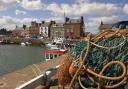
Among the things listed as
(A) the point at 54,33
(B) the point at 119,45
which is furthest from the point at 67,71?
(A) the point at 54,33

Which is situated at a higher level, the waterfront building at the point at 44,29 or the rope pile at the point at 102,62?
the rope pile at the point at 102,62

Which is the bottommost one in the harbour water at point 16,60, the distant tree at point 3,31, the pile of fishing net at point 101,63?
the distant tree at point 3,31

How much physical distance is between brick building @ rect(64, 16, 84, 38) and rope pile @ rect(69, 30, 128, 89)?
4734 inches

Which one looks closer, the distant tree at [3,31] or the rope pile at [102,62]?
the rope pile at [102,62]

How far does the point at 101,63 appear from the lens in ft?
15.7

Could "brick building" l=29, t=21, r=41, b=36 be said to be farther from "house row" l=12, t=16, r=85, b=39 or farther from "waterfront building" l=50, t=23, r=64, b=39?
"waterfront building" l=50, t=23, r=64, b=39

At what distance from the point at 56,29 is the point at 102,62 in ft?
447

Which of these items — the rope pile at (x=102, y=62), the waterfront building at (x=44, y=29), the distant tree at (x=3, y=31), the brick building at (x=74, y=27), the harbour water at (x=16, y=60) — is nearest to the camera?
the rope pile at (x=102, y=62)

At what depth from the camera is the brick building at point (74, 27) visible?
126 m

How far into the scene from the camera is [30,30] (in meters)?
161

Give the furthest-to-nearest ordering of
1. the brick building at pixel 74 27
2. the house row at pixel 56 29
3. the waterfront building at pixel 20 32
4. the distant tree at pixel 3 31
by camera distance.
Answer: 1. the distant tree at pixel 3 31
2. the waterfront building at pixel 20 32
3. the house row at pixel 56 29
4. the brick building at pixel 74 27

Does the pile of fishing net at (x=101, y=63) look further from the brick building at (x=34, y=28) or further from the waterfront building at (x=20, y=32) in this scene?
the waterfront building at (x=20, y=32)

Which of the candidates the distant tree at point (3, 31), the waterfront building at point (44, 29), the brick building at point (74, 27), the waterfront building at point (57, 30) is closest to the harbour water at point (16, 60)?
the brick building at point (74, 27)

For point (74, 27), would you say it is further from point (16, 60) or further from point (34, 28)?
point (16, 60)
